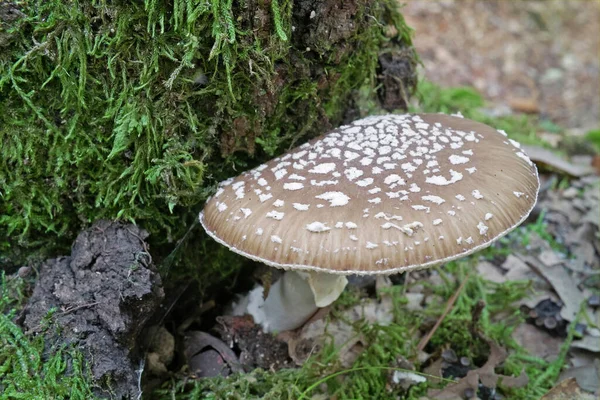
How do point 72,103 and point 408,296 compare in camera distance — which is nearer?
point 72,103

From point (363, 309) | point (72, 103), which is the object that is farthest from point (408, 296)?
point (72, 103)

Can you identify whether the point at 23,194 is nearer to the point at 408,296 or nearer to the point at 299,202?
the point at 299,202

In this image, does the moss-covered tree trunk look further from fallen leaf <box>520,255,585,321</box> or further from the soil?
the soil

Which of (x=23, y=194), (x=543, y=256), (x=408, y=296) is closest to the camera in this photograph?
(x=23, y=194)

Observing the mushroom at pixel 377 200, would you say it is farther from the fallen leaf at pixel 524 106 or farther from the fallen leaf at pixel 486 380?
the fallen leaf at pixel 524 106

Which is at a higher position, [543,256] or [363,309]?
[363,309]

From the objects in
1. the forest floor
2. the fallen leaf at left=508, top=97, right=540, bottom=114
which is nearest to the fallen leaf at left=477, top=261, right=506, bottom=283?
the forest floor

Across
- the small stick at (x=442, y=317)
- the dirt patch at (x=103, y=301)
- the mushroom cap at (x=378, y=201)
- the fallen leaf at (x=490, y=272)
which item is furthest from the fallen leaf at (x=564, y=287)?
the dirt patch at (x=103, y=301)
